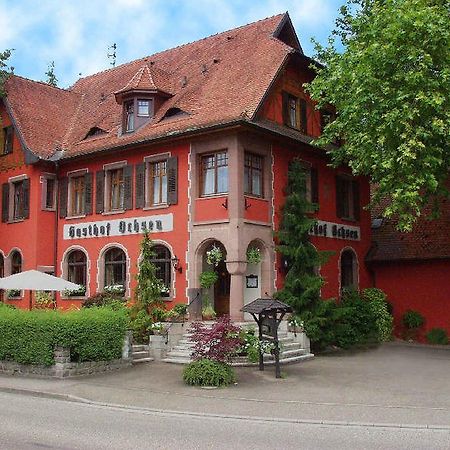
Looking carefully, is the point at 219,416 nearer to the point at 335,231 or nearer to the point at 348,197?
the point at 335,231

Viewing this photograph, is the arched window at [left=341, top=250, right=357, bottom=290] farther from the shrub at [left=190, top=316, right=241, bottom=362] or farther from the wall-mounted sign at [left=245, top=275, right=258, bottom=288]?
the shrub at [left=190, top=316, right=241, bottom=362]

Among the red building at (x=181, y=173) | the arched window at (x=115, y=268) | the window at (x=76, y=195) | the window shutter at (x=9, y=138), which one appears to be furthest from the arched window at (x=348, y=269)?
the window shutter at (x=9, y=138)

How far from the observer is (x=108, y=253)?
23500 mm

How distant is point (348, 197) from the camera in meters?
26.4

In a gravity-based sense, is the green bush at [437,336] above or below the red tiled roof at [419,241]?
below

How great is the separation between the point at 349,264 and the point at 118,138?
10.7 meters

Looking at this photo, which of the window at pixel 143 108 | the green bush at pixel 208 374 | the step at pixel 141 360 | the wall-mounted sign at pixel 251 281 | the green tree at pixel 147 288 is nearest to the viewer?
the green bush at pixel 208 374

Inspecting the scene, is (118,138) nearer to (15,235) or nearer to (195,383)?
(15,235)

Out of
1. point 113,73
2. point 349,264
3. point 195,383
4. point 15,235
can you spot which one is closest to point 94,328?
point 195,383

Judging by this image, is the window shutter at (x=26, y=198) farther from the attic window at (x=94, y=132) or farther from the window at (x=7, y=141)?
the attic window at (x=94, y=132)

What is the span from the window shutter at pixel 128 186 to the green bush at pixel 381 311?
10.0 meters

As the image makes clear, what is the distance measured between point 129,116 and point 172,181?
156 inches

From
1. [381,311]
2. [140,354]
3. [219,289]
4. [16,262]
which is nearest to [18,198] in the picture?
[16,262]

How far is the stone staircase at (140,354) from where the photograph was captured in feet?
58.5
